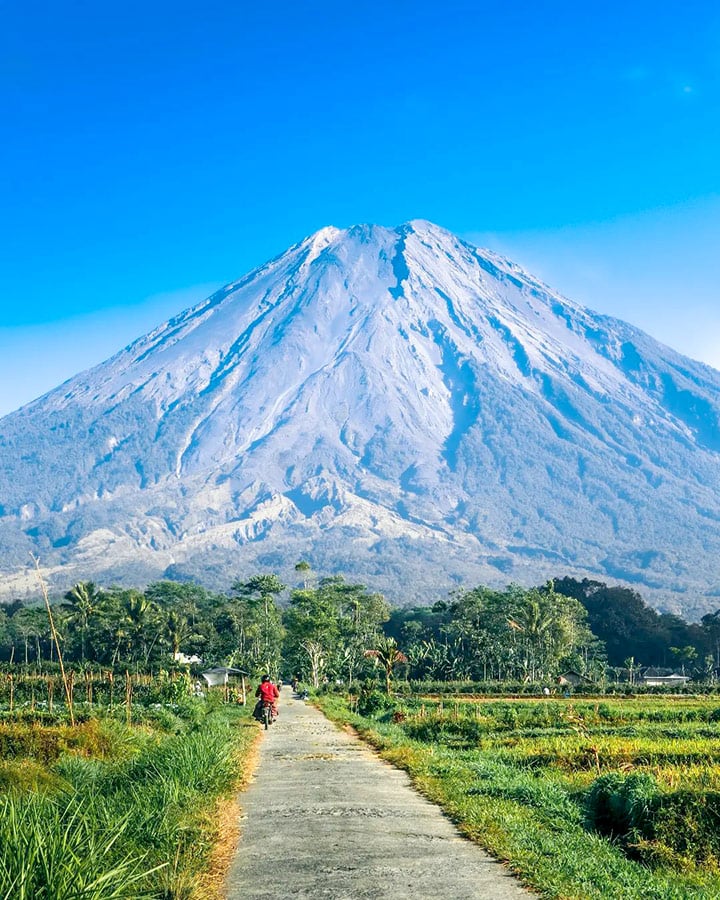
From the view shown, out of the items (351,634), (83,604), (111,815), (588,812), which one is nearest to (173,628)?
(83,604)

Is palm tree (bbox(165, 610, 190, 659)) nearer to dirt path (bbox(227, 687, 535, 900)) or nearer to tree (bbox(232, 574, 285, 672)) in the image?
tree (bbox(232, 574, 285, 672))

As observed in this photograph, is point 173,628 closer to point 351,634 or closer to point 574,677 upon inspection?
point 351,634

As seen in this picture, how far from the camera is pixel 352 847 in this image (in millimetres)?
7738

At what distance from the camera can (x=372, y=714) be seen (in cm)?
3262

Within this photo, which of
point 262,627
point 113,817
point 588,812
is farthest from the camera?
point 262,627

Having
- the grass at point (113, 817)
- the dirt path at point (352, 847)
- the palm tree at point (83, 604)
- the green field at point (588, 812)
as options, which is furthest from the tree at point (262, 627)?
the dirt path at point (352, 847)

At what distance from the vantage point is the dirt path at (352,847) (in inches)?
254

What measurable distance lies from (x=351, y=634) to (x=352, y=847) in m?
79.4

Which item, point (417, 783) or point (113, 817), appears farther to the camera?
point (417, 783)

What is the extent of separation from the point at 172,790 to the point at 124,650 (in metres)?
75.2

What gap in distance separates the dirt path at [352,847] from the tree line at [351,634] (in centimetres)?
5417

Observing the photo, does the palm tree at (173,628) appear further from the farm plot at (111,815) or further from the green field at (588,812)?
the farm plot at (111,815)


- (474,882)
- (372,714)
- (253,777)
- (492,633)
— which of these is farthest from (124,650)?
(474,882)

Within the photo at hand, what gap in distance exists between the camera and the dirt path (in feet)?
21.1
